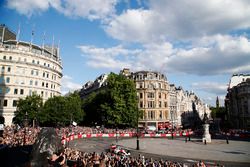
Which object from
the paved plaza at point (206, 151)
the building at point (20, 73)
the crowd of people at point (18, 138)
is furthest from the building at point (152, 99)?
the crowd of people at point (18, 138)

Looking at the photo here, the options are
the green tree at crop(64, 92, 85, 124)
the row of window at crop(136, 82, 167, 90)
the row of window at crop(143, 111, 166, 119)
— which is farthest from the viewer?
the row of window at crop(136, 82, 167, 90)

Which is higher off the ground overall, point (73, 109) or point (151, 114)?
point (73, 109)

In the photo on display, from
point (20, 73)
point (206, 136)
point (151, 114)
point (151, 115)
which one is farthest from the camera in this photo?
point (151, 114)

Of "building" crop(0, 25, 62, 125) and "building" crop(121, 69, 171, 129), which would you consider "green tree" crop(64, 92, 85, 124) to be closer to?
"building" crop(0, 25, 62, 125)

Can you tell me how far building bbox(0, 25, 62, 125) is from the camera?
200 feet

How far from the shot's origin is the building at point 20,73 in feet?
200

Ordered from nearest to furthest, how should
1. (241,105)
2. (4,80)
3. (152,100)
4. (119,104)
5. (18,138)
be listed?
(18,138) < (119,104) < (4,80) < (152,100) < (241,105)

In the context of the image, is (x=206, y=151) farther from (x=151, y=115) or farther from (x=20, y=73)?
(x=20, y=73)

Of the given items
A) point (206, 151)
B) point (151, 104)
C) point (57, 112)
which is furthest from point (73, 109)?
point (206, 151)

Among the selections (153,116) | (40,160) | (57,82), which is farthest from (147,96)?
(40,160)

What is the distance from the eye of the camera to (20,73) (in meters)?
62.9

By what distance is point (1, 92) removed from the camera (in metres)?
60.5

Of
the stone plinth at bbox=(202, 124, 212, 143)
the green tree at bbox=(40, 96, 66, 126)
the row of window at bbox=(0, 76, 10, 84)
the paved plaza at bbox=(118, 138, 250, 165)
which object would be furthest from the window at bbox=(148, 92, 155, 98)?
the row of window at bbox=(0, 76, 10, 84)

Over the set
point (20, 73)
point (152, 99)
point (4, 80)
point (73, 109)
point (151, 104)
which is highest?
point (20, 73)
